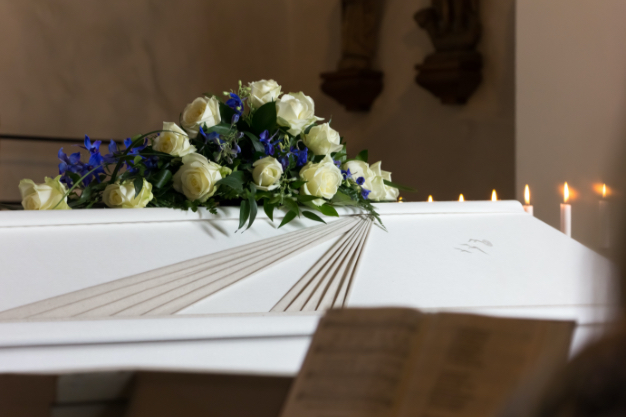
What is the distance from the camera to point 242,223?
1.18 metres

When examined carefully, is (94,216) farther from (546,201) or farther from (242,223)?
(546,201)

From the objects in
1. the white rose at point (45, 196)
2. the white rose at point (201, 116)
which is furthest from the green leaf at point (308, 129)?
the white rose at point (45, 196)

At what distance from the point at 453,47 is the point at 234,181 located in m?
3.22

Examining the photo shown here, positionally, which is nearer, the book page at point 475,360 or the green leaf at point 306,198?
the book page at point 475,360

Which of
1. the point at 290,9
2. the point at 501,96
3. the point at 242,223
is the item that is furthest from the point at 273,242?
the point at 290,9

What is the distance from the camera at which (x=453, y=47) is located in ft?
13.1

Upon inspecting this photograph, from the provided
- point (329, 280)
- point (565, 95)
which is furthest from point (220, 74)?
point (329, 280)

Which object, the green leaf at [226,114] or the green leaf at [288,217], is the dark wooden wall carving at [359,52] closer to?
the green leaf at [226,114]

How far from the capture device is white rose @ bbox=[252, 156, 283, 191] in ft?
4.00

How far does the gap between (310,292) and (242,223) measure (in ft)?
0.83

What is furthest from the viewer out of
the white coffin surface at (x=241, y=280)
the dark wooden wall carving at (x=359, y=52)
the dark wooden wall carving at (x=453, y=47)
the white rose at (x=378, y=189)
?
the dark wooden wall carving at (x=359, y=52)

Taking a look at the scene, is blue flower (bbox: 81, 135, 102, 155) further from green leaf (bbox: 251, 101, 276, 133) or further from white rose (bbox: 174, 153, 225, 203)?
green leaf (bbox: 251, 101, 276, 133)

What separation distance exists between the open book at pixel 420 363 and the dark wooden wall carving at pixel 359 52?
182 inches

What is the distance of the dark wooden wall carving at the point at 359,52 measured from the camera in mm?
4824
